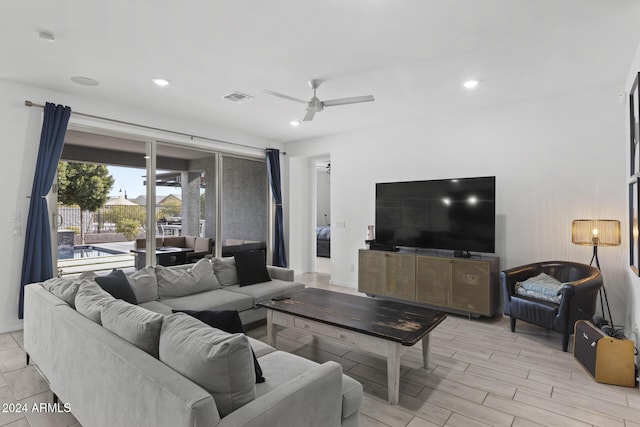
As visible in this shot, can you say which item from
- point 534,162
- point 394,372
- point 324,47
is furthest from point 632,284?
point 324,47

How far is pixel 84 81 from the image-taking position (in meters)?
3.70

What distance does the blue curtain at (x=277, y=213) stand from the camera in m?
6.62

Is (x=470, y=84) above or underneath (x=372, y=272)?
above

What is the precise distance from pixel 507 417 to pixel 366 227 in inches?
147

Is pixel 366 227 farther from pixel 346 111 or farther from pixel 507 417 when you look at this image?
pixel 507 417

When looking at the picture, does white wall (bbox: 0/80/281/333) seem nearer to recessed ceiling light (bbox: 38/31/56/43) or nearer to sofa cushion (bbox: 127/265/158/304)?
recessed ceiling light (bbox: 38/31/56/43)

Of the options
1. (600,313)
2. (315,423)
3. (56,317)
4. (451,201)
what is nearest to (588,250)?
(600,313)

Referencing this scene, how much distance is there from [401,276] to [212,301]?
8.55 ft

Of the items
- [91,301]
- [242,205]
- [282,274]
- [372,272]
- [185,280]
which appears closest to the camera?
[91,301]

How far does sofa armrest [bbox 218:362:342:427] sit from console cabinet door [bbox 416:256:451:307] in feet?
10.2

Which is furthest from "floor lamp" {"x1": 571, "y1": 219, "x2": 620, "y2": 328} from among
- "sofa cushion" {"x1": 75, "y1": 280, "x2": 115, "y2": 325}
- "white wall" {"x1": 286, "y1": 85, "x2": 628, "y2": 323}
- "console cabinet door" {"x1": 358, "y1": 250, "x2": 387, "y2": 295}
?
"sofa cushion" {"x1": 75, "y1": 280, "x2": 115, "y2": 325}

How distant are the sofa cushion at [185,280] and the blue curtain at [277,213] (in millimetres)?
2721

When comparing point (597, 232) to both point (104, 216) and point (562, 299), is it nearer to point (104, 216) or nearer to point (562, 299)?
point (562, 299)

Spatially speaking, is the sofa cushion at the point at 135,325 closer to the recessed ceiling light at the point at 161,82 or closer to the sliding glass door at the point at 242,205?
the recessed ceiling light at the point at 161,82
